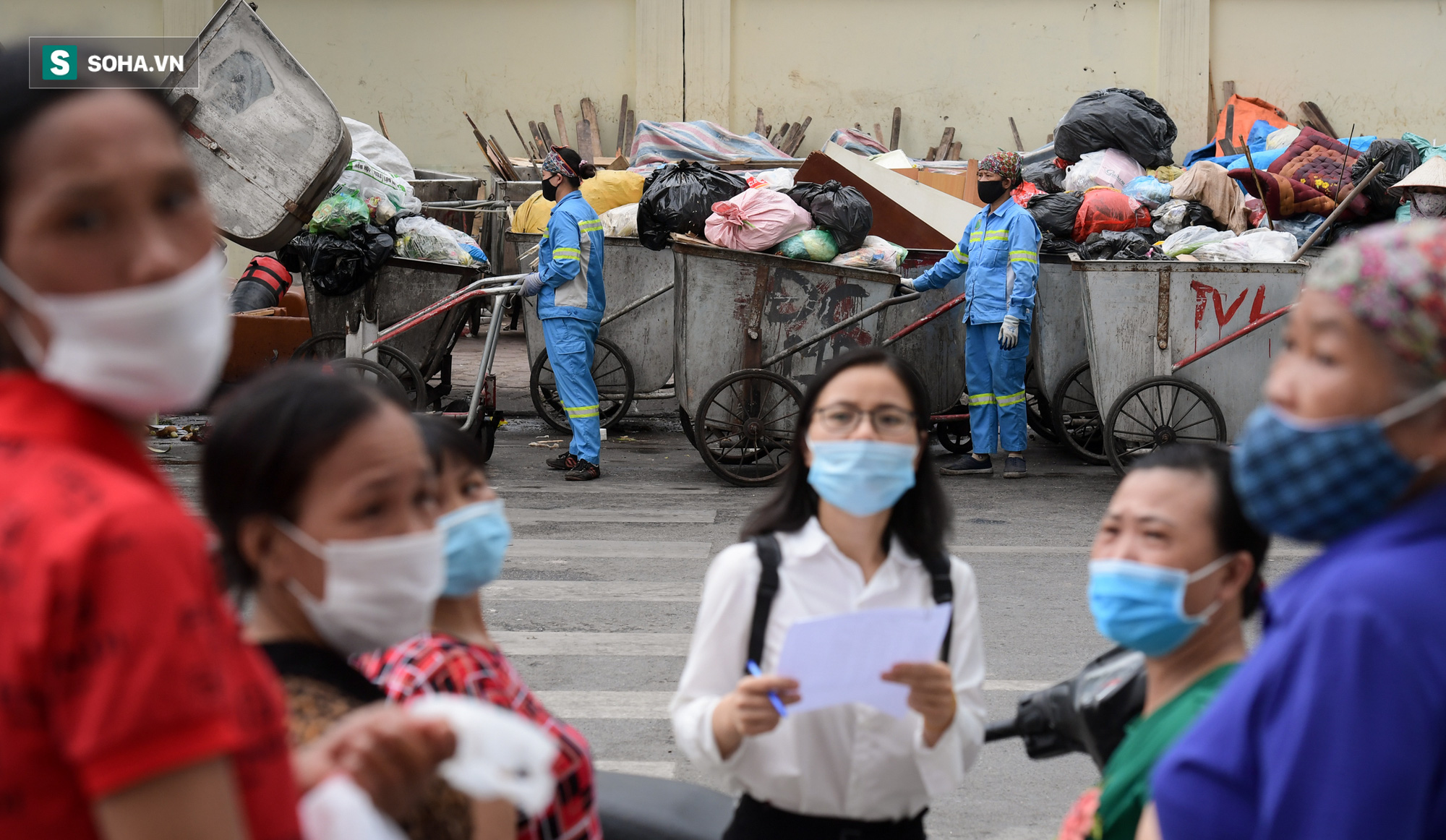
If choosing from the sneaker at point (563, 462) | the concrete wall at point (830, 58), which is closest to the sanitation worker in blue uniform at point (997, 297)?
the sneaker at point (563, 462)

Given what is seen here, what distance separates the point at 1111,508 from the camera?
1.96m

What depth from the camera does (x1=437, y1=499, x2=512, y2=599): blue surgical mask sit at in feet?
6.49

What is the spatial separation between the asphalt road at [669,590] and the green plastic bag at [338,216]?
190 centimetres

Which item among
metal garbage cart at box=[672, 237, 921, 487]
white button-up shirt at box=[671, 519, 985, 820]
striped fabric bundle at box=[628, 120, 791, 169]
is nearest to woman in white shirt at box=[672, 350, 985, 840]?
white button-up shirt at box=[671, 519, 985, 820]

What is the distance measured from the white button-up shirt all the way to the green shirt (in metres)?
0.36

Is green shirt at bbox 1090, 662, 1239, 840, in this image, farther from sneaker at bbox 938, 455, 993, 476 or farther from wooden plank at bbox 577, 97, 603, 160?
wooden plank at bbox 577, 97, 603, 160

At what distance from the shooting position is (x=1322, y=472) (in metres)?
1.15

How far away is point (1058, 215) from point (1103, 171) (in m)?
1.57

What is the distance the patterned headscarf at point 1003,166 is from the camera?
8484mm

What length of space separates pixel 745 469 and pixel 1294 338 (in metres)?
7.49

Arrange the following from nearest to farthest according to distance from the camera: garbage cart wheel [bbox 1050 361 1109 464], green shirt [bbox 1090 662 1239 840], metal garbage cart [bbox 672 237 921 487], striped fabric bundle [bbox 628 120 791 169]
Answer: green shirt [bbox 1090 662 1239 840], metal garbage cart [bbox 672 237 921 487], garbage cart wheel [bbox 1050 361 1109 464], striped fabric bundle [bbox 628 120 791 169]

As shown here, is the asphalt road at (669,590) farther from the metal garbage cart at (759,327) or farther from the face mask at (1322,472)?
the face mask at (1322,472)

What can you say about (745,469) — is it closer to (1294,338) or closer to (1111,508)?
(1111,508)

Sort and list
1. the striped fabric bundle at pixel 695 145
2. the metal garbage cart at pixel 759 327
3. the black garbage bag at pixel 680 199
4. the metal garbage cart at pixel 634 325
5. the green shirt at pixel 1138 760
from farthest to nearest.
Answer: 1. the striped fabric bundle at pixel 695 145
2. the metal garbage cart at pixel 634 325
3. the black garbage bag at pixel 680 199
4. the metal garbage cart at pixel 759 327
5. the green shirt at pixel 1138 760
